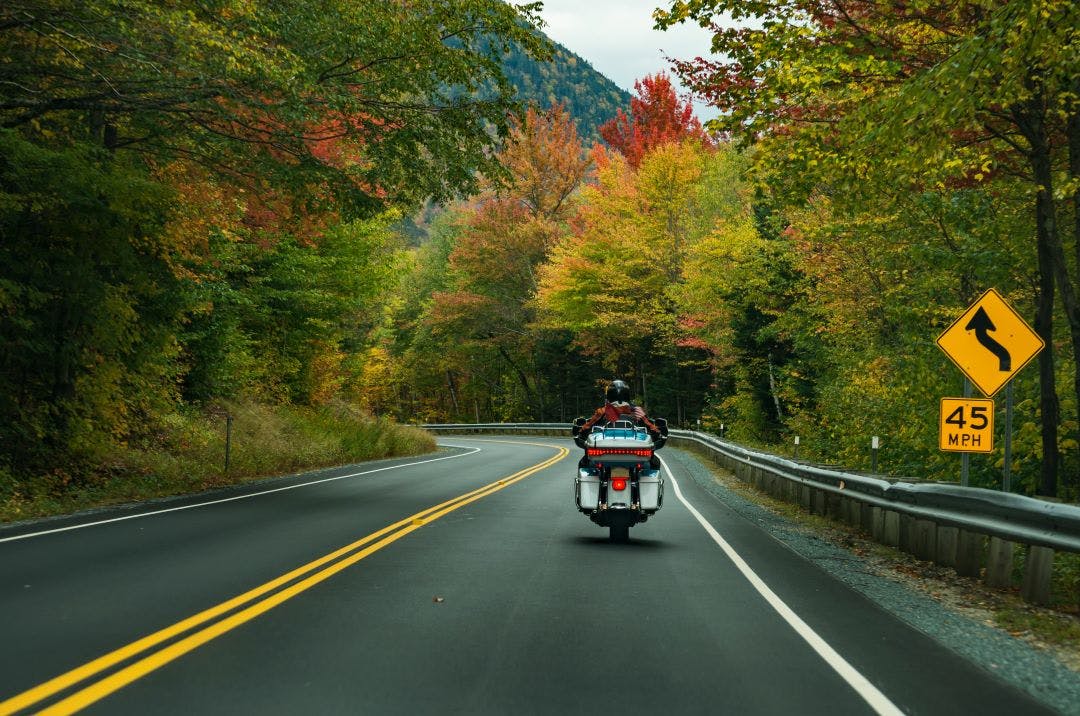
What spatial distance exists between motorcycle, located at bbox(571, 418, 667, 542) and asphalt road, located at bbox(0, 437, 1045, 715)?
1.34 ft

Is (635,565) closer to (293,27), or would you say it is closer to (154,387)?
(293,27)

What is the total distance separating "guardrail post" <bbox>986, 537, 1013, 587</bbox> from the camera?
841 cm

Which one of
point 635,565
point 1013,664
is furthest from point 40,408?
point 1013,664

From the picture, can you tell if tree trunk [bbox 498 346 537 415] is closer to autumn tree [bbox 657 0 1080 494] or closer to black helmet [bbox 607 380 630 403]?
autumn tree [bbox 657 0 1080 494]

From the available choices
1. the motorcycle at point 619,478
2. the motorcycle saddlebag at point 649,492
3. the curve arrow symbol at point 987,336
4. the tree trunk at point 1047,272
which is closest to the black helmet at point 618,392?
the motorcycle at point 619,478

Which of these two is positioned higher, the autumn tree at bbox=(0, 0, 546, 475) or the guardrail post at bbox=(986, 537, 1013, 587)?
the autumn tree at bbox=(0, 0, 546, 475)

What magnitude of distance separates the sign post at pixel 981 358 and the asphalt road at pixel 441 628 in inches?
90.9

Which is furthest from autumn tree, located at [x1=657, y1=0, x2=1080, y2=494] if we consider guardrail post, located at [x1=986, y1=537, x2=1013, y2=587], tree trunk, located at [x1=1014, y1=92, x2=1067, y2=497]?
guardrail post, located at [x1=986, y1=537, x2=1013, y2=587]

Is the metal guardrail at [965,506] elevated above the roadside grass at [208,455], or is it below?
above

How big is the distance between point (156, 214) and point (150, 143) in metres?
2.22

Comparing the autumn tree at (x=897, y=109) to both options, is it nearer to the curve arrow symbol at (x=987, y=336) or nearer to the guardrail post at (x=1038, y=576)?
the curve arrow symbol at (x=987, y=336)

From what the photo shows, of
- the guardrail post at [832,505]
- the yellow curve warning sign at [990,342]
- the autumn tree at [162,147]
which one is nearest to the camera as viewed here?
the yellow curve warning sign at [990,342]

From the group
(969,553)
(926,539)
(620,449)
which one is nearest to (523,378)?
(620,449)

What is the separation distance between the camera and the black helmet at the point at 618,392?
10.9m
